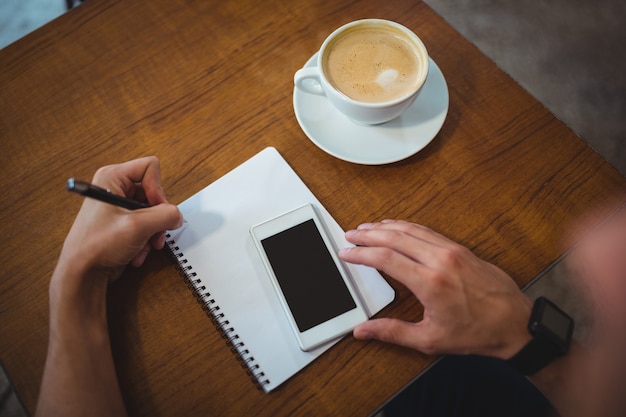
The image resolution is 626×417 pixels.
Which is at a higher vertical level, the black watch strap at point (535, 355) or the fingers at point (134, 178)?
the fingers at point (134, 178)

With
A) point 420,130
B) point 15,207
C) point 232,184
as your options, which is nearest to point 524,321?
point 420,130

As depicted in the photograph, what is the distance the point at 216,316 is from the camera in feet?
2.33

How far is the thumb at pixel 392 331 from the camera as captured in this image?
67 centimetres

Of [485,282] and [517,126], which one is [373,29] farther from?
[485,282]

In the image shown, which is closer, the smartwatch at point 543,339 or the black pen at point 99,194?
the black pen at point 99,194

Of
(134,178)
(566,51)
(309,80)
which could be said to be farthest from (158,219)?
(566,51)

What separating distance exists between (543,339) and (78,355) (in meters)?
0.71

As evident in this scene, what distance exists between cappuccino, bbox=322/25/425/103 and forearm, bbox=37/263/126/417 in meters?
0.53

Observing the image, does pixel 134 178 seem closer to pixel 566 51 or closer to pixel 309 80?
pixel 309 80

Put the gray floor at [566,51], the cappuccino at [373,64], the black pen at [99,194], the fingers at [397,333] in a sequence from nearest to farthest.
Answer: the black pen at [99,194] → the fingers at [397,333] → the cappuccino at [373,64] → the gray floor at [566,51]

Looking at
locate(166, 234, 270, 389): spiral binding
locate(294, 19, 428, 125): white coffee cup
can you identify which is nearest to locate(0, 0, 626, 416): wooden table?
locate(166, 234, 270, 389): spiral binding

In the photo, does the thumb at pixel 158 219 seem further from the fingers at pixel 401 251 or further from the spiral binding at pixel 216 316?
the fingers at pixel 401 251

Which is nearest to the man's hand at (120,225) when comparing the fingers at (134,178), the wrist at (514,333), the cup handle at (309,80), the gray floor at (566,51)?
the fingers at (134,178)

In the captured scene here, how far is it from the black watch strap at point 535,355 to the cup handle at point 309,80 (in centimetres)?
55
